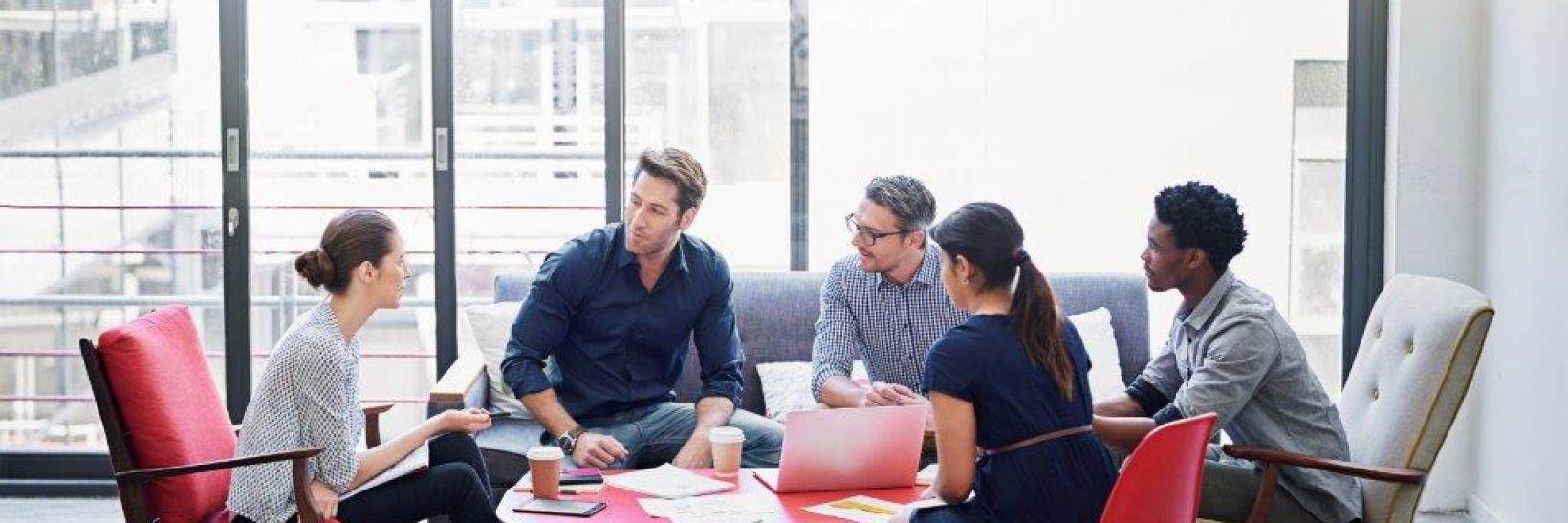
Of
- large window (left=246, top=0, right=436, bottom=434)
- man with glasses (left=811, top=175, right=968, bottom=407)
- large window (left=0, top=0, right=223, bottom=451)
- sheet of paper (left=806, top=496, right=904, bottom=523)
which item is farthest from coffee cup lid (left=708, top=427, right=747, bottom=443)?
large window (left=0, top=0, right=223, bottom=451)

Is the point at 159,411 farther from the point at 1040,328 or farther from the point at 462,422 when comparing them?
the point at 1040,328

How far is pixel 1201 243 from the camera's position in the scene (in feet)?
11.3

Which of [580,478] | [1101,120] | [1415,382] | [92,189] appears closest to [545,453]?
[580,478]

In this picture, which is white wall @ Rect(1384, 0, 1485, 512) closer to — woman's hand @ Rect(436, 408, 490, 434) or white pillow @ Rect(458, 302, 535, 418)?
white pillow @ Rect(458, 302, 535, 418)

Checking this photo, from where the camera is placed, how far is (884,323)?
408cm

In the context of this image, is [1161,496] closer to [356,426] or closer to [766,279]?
[356,426]

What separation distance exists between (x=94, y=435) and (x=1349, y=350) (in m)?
3.89

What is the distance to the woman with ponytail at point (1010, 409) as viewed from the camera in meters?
2.76

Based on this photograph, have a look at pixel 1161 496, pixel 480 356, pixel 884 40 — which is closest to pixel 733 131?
pixel 884 40

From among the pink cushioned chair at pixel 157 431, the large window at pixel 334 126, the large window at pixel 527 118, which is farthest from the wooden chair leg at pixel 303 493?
the large window at pixel 334 126

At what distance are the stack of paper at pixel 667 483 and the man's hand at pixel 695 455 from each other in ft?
1.31

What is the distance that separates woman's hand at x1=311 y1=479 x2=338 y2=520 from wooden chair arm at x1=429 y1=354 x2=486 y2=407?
99 cm

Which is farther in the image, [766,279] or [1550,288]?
[766,279]

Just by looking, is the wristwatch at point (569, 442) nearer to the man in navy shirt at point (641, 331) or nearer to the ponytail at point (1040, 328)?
the man in navy shirt at point (641, 331)
